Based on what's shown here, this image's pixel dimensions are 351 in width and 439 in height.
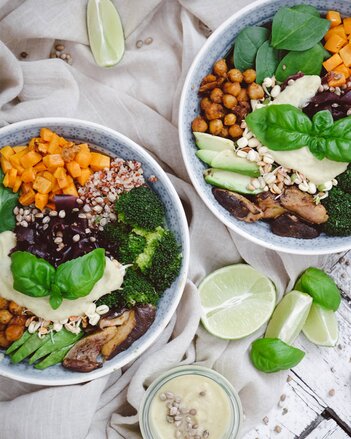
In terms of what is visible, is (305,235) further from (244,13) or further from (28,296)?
(28,296)

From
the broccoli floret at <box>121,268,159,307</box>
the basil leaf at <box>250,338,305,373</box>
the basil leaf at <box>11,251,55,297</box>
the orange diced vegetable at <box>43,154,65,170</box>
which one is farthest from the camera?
the basil leaf at <box>250,338,305,373</box>

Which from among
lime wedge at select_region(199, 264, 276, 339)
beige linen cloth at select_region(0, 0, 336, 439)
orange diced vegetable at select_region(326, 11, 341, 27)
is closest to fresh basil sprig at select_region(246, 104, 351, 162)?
orange diced vegetable at select_region(326, 11, 341, 27)

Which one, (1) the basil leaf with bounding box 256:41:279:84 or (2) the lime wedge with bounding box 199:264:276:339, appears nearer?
(1) the basil leaf with bounding box 256:41:279:84

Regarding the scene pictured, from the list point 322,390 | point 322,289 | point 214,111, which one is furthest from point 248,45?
point 322,390

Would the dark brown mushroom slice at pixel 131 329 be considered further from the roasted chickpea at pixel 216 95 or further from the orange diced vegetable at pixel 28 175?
the roasted chickpea at pixel 216 95

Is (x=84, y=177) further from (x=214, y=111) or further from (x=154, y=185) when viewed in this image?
(x=214, y=111)

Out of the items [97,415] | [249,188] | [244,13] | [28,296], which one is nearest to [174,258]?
[249,188]

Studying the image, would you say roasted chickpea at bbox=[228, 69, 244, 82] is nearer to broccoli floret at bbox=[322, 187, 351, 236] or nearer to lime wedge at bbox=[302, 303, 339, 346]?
broccoli floret at bbox=[322, 187, 351, 236]
